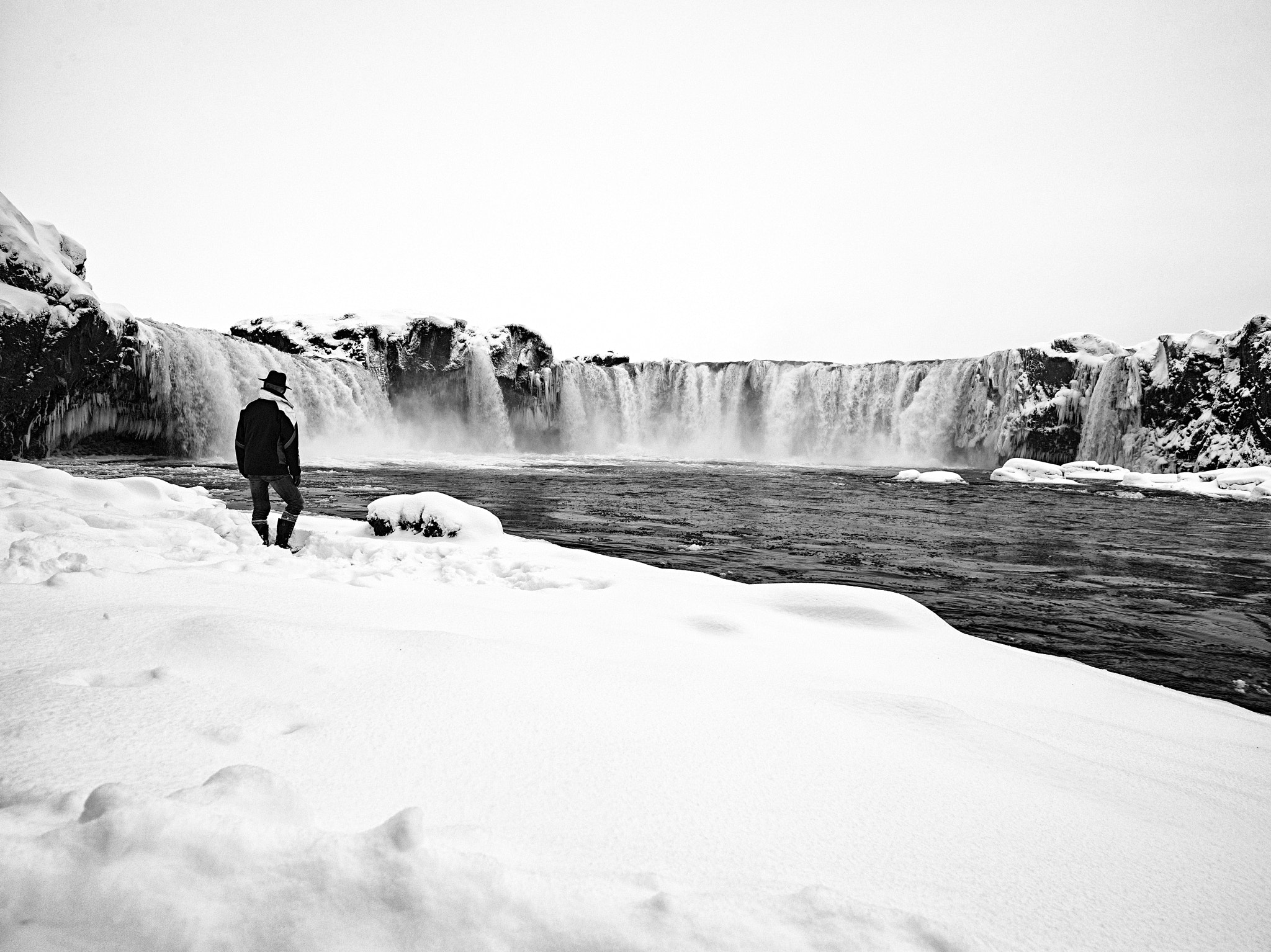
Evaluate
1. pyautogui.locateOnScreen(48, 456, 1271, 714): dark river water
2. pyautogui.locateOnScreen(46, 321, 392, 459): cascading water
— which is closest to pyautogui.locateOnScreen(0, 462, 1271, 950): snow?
pyautogui.locateOnScreen(48, 456, 1271, 714): dark river water

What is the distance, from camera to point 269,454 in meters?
5.90

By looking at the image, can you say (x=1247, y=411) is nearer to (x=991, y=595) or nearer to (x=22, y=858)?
(x=991, y=595)

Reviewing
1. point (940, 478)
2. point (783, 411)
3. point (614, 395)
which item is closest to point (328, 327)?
point (614, 395)

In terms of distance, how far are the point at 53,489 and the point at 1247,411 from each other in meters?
39.8

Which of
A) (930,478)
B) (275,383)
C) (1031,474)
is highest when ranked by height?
(275,383)

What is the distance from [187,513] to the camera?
6.68m

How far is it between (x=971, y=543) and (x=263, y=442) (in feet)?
30.3

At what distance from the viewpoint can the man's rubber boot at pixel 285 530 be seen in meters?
5.95

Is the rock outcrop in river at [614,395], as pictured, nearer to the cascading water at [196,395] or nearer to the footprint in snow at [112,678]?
the cascading water at [196,395]

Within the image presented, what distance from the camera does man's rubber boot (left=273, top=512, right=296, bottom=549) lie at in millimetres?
5953

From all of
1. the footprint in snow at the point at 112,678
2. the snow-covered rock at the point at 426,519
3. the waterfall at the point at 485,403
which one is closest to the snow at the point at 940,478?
the snow-covered rock at the point at 426,519

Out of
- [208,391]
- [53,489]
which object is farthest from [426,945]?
[208,391]

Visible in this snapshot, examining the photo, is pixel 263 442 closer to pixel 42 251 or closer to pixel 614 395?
pixel 42 251

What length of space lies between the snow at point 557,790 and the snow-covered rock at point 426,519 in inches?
127
